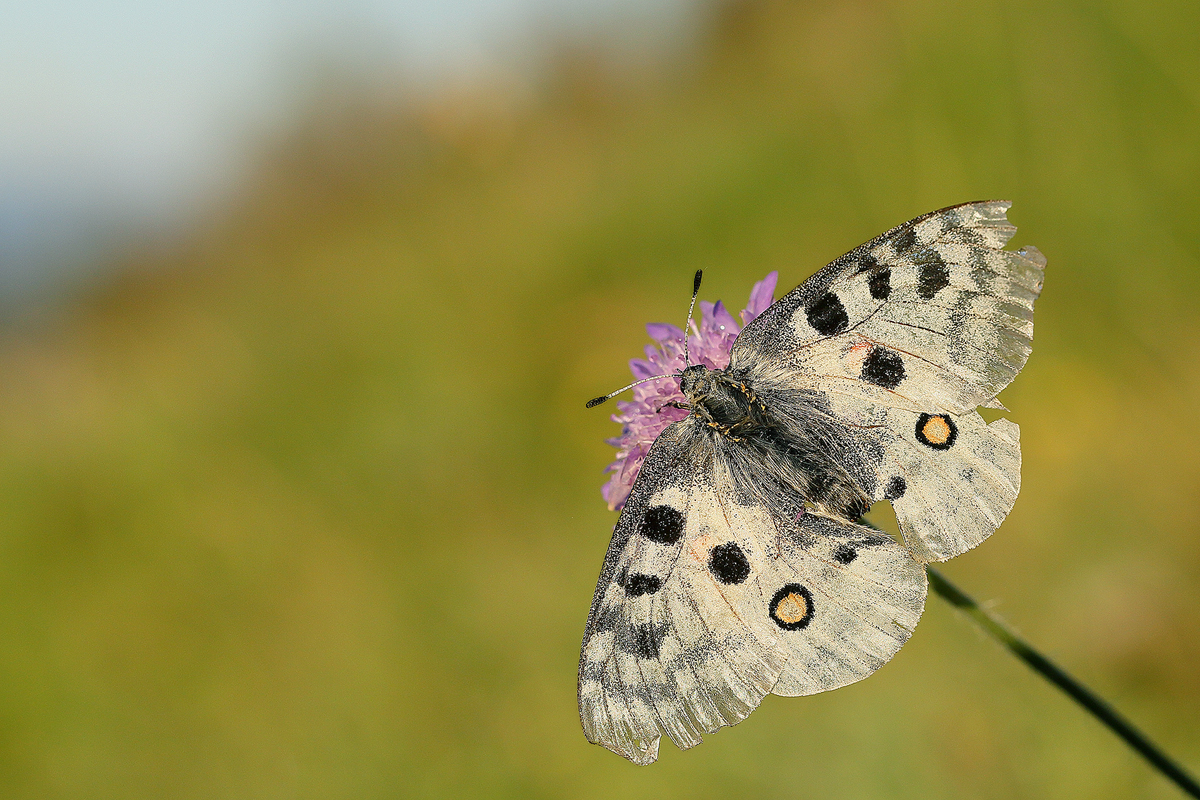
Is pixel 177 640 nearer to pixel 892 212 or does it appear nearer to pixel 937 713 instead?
pixel 937 713

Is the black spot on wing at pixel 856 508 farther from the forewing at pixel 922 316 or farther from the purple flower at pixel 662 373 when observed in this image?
the purple flower at pixel 662 373

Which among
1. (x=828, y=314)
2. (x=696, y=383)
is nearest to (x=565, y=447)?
(x=696, y=383)

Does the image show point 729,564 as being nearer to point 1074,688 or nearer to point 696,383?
point 696,383

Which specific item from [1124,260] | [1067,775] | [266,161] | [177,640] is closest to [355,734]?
[177,640]

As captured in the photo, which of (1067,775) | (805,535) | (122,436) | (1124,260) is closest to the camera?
(805,535)

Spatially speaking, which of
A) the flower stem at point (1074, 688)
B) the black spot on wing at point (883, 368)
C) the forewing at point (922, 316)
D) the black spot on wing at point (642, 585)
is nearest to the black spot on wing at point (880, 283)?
the forewing at point (922, 316)

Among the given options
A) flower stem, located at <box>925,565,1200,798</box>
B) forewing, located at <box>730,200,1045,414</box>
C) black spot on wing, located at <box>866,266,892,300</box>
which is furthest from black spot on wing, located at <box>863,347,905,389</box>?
flower stem, located at <box>925,565,1200,798</box>

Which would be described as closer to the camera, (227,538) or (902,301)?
(902,301)

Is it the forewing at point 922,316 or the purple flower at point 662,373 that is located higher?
the purple flower at point 662,373
